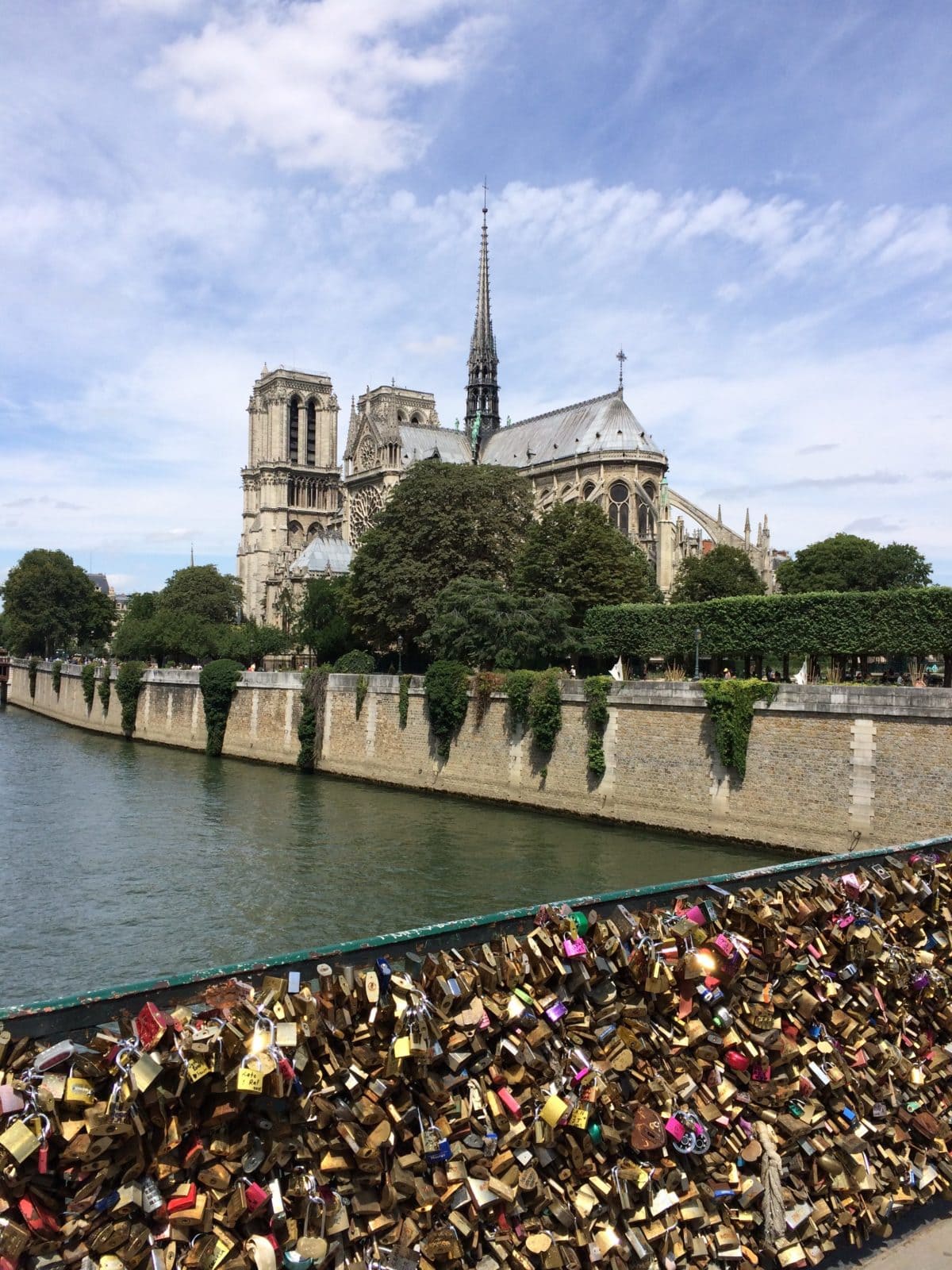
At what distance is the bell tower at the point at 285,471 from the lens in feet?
311

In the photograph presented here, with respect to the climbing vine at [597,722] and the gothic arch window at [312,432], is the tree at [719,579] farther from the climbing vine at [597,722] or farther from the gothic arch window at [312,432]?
the gothic arch window at [312,432]

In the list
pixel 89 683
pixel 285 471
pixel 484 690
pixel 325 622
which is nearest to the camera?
pixel 484 690

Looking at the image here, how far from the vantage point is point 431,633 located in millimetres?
32719

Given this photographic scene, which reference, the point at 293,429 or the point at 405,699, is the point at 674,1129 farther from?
the point at 293,429

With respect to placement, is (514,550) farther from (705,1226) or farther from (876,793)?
(705,1226)

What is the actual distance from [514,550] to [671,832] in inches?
785

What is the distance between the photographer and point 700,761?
874 inches

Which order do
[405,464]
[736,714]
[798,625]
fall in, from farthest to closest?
[405,464]
[798,625]
[736,714]

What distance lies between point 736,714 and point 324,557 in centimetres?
5529

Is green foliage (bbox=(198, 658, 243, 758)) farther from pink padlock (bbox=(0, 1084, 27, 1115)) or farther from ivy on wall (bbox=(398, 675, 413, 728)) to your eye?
pink padlock (bbox=(0, 1084, 27, 1115))

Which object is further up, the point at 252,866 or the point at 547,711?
the point at 547,711

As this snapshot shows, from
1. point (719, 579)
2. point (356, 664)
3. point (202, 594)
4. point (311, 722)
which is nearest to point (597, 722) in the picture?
point (311, 722)

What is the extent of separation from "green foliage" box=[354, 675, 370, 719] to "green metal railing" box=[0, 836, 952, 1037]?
27.1 metres

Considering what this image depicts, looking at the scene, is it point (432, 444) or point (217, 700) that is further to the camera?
point (432, 444)
